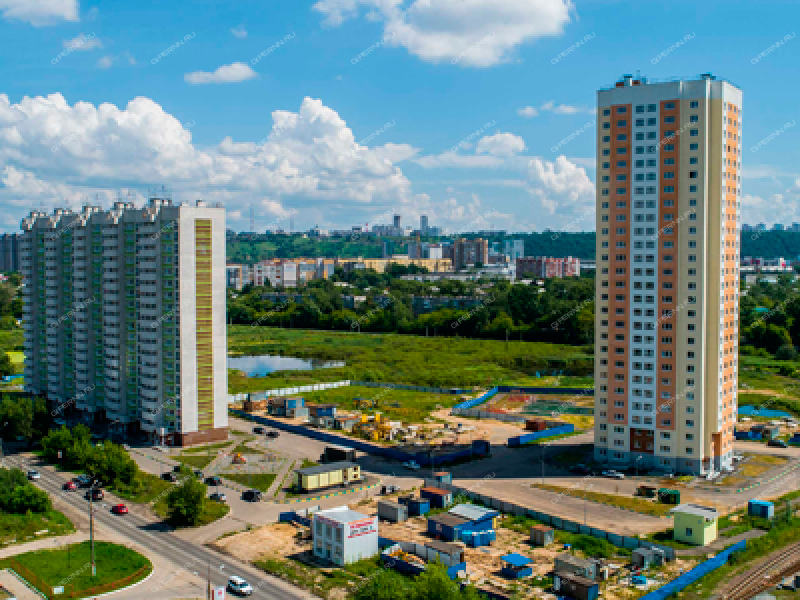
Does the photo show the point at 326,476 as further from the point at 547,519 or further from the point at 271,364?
the point at 271,364

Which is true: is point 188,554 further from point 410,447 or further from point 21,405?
point 21,405

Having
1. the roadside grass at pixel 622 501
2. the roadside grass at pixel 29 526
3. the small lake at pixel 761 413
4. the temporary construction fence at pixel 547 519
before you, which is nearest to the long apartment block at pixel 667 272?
the roadside grass at pixel 622 501

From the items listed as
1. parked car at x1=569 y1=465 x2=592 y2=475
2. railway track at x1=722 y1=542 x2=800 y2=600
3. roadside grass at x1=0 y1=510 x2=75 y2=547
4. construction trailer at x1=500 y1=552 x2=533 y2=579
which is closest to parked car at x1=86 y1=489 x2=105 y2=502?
roadside grass at x1=0 y1=510 x2=75 y2=547

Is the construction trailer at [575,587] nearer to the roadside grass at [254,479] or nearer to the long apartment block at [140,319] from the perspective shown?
the roadside grass at [254,479]

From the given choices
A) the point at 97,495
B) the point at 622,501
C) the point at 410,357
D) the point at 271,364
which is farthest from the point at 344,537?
the point at 271,364

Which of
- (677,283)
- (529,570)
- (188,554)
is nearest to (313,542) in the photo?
(188,554)
